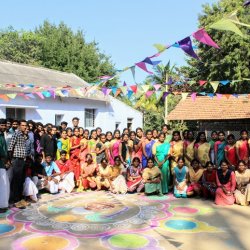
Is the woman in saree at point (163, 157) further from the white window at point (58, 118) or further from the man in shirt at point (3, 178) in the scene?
the white window at point (58, 118)

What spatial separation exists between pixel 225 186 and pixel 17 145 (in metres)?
3.87

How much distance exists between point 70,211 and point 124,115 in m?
13.2

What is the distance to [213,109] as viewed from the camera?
17859 millimetres

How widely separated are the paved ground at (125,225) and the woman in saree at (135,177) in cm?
64

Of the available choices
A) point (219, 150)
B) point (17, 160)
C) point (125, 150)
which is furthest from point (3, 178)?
point (219, 150)

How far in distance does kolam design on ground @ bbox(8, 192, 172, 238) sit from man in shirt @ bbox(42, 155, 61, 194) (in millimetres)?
290

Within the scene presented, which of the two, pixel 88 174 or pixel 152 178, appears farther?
pixel 88 174

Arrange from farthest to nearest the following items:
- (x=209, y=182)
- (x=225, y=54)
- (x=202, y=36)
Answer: (x=225, y=54), (x=209, y=182), (x=202, y=36)

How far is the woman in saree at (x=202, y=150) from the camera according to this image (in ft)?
24.4

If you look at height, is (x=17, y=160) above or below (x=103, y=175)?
above

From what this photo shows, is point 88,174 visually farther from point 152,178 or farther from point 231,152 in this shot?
point 231,152

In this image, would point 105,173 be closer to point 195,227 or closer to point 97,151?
point 97,151

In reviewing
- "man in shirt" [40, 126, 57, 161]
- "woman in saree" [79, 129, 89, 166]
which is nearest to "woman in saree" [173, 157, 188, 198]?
"woman in saree" [79, 129, 89, 166]

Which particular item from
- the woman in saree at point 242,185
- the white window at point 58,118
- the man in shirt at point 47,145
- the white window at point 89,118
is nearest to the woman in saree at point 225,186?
the woman in saree at point 242,185
